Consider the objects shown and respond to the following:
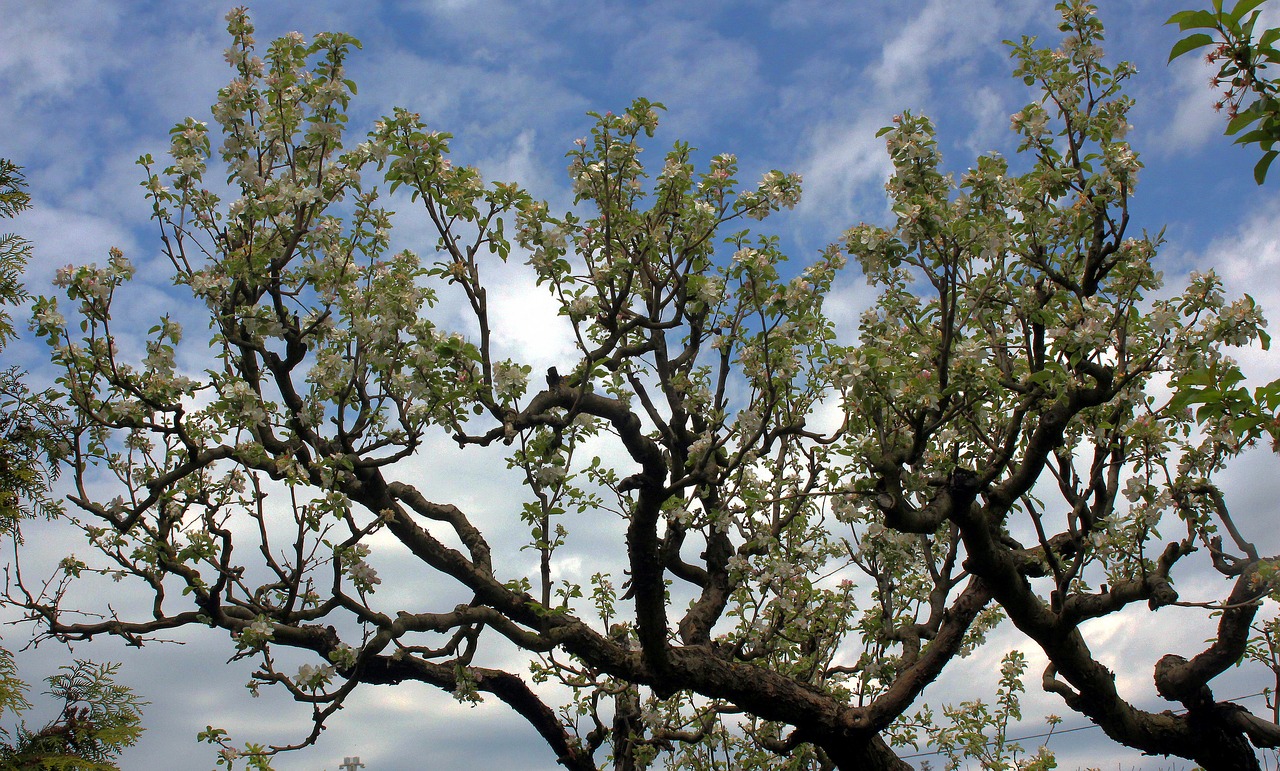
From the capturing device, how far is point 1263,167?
2.46 m

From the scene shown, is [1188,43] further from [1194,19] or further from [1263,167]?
[1263,167]

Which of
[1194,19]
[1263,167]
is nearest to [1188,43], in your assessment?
[1194,19]

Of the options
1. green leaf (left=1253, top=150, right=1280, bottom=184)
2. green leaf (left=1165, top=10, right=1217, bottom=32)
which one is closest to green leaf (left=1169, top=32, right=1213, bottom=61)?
green leaf (left=1165, top=10, right=1217, bottom=32)

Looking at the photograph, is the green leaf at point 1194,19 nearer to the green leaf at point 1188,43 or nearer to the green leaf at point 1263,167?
the green leaf at point 1188,43

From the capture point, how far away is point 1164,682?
9047 millimetres

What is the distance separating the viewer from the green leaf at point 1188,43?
2328 mm

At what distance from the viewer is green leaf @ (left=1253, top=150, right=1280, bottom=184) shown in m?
2.46

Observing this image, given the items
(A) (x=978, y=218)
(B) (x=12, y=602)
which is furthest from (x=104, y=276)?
(A) (x=978, y=218)

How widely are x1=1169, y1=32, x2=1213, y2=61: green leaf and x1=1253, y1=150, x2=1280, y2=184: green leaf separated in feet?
1.24

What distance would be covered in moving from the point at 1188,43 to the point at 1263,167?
431 millimetres

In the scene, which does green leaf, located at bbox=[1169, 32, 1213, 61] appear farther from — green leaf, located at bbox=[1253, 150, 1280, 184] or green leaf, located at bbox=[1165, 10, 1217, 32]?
green leaf, located at bbox=[1253, 150, 1280, 184]

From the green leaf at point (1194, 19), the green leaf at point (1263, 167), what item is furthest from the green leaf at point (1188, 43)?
the green leaf at point (1263, 167)

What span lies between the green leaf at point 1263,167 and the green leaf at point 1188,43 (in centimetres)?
38

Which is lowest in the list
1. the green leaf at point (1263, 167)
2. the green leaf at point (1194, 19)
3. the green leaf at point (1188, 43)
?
the green leaf at point (1263, 167)
